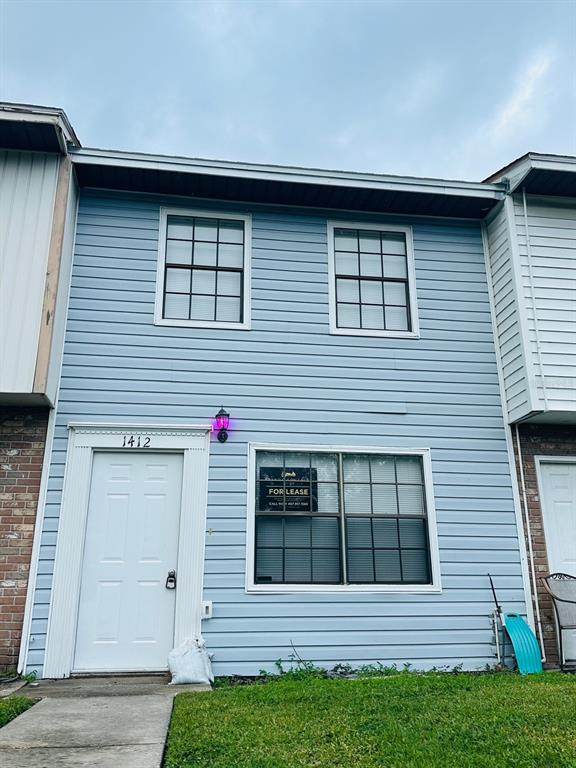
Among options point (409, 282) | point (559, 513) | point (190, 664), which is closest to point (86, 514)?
point (190, 664)

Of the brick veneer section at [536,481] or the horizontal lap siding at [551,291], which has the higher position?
the horizontal lap siding at [551,291]

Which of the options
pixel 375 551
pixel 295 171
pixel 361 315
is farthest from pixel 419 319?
pixel 375 551

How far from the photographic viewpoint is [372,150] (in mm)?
51406

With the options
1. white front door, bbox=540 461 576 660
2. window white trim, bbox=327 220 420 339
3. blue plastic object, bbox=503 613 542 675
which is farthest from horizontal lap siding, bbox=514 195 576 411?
blue plastic object, bbox=503 613 542 675

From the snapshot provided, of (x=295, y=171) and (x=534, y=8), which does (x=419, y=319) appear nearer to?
(x=295, y=171)

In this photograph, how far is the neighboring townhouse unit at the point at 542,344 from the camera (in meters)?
6.62

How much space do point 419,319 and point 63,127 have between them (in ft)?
15.3

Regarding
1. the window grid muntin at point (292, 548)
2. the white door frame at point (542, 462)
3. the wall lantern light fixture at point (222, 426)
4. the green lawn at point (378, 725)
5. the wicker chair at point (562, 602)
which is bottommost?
the green lawn at point (378, 725)

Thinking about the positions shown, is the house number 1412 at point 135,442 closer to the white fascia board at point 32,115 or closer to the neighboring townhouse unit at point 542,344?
the white fascia board at point 32,115

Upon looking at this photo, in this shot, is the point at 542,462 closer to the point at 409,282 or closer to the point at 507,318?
the point at 507,318

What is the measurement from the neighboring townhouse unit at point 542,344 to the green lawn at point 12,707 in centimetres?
513

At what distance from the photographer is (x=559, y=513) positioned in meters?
6.89

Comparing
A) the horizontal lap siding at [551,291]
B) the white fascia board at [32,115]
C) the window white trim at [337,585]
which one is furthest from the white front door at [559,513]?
the white fascia board at [32,115]

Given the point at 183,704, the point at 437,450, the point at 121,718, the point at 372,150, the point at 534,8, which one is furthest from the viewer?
the point at 372,150
